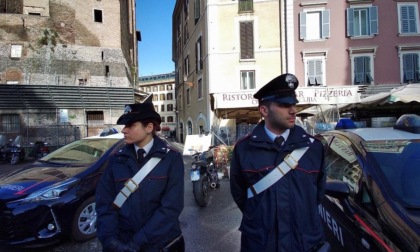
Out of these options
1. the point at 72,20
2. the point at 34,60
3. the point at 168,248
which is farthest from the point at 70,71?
the point at 168,248

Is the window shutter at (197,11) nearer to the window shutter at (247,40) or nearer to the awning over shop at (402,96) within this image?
the window shutter at (247,40)

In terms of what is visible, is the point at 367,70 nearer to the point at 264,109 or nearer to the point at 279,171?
the point at 264,109

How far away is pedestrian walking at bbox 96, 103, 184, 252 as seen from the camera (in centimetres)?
209

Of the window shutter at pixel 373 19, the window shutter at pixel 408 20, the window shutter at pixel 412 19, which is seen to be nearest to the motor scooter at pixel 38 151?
the window shutter at pixel 373 19

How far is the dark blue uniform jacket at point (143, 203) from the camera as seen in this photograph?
6.90 ft

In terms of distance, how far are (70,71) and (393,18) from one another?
79.2ft

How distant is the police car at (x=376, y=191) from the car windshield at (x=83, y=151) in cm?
360

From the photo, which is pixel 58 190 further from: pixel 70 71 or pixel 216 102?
pixel 70 71

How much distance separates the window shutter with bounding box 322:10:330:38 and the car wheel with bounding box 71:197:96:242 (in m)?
18.1

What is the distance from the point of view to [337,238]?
8.02 ft

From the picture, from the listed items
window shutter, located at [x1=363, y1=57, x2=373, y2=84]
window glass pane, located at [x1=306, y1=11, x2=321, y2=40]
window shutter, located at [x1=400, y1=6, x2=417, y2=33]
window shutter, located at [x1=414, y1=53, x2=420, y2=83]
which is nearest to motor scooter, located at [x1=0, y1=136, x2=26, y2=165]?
window glass pane, located at [x1=306, y1=11, x2=321, y2=40]

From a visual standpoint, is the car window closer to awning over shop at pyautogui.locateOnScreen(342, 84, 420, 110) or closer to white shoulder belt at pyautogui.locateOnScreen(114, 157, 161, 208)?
white shoulder belt at pyautogui.locateOnScreen(114, 157, 161, 208)

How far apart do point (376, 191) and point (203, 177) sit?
4.12 meters

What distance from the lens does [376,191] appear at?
2133 mm
